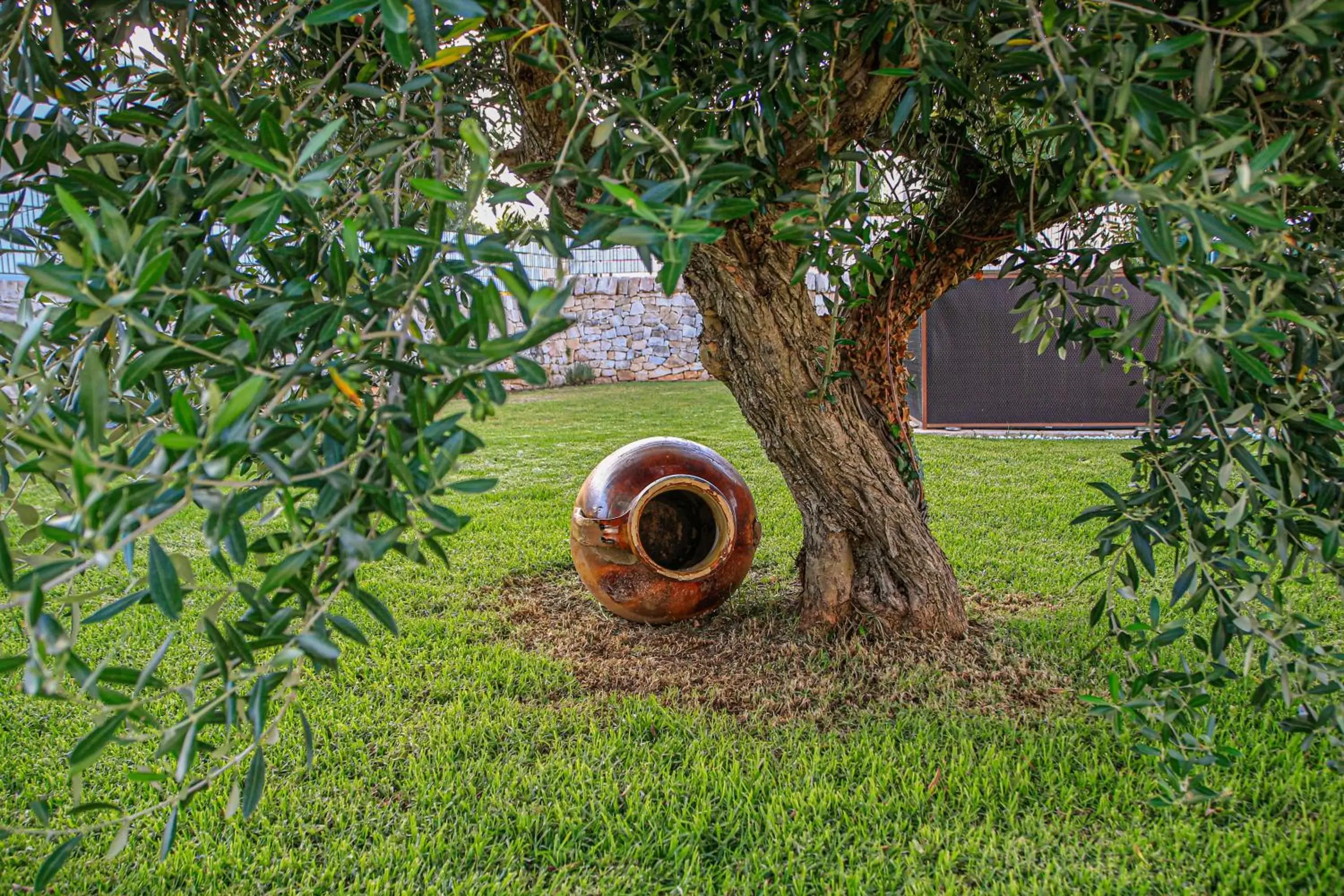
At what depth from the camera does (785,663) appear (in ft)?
8.59

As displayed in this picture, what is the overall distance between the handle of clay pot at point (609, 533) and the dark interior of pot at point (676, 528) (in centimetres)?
33

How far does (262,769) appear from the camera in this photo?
873 mm

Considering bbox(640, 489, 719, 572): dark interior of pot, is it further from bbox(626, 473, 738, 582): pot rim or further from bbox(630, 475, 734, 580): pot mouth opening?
bbox(626, 473, 738, 582): pot rim

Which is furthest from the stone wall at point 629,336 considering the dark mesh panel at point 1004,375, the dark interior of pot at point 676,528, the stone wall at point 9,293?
the dark interior of pot at point 676,528

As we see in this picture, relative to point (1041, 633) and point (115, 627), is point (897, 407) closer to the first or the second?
point (1041, 633)

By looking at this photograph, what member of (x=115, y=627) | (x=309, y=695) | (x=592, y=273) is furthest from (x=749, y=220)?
(x=592, y=273)

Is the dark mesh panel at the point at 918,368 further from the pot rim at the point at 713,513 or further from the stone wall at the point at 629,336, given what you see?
the stone wall at the point at 629,336

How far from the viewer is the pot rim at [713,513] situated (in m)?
2.82

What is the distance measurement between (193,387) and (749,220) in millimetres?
1314

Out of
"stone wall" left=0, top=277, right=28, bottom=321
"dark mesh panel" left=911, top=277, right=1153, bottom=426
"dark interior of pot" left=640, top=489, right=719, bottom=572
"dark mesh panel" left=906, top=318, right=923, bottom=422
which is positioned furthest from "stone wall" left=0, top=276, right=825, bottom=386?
"dark interior of pot" left=640, top=489, right=719, bottom=572

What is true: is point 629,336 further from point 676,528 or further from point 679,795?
point 679,795

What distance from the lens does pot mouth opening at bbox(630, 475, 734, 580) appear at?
286cm

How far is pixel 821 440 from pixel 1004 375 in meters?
5.14

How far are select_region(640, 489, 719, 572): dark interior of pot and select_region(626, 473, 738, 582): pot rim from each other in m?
0.24
